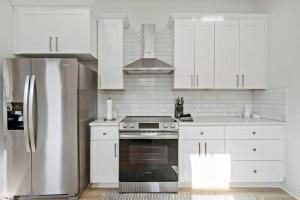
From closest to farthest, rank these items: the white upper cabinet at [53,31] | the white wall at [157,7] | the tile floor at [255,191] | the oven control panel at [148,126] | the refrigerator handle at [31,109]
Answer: the refrigerator handle at [31,109], the tile floor at [255,191], the oven control panel at [148,126], the white upper cabinet at [53,31], the white wall at [157,7]

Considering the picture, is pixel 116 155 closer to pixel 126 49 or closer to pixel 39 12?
pixel 126 49

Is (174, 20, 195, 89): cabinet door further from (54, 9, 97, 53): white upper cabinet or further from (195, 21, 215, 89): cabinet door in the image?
(54, 9, 97, 53): white upper cabinet

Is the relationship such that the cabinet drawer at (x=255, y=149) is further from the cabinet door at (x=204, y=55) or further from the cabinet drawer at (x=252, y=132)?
the cabinet door at (x=204, y=55)

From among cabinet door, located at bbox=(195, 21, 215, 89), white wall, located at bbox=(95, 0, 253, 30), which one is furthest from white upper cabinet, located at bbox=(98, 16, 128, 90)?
cabinet door, located at bbox=(195, 21, 215, 89)

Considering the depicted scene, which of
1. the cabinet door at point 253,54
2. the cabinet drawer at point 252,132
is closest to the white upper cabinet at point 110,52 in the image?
the cabinet drawer at point 252,132

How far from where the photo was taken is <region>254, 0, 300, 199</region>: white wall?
308 centimetres

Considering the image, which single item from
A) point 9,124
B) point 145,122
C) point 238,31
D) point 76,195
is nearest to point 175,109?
point 145,122

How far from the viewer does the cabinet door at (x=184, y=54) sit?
3789 mm

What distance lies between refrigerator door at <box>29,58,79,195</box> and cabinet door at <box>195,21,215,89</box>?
71.1 inches

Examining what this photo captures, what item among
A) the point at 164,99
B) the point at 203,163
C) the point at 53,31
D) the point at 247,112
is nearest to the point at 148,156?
the point at 203,163

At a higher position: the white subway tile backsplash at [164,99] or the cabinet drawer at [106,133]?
the white subway tile backsplash at [164,99]

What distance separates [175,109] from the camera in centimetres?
403

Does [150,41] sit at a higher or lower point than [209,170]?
higher

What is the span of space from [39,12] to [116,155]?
221 centimetres
